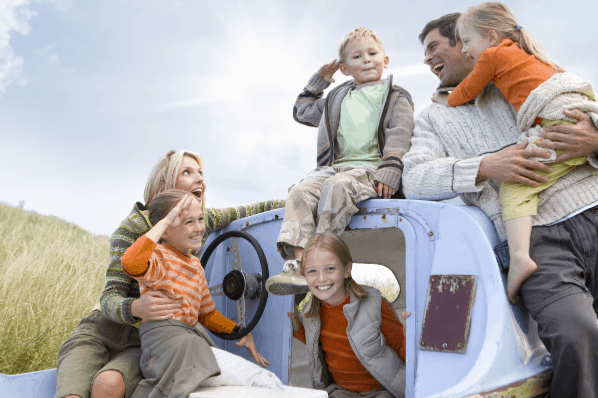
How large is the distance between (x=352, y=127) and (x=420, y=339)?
1334 mm

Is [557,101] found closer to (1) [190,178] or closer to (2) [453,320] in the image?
(2) [453,320]

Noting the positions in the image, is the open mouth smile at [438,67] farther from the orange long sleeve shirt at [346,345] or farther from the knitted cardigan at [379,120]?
the orange long sleeve shirt at [346,345]

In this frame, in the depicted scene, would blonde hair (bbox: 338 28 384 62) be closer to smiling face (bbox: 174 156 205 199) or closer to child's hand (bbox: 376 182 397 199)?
child's hand (bbox: 376 182 397 199)

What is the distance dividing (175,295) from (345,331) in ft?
2.57

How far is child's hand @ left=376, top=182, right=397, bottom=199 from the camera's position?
2346mm

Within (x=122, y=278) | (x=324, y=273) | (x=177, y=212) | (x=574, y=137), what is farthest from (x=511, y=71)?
(x=122, y=278)

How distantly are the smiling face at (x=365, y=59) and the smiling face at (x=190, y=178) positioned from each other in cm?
113

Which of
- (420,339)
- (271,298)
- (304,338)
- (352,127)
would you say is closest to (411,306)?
(420,339)

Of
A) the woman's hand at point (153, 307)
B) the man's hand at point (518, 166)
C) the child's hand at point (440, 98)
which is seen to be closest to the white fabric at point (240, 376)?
the woman's hand at point (153, 307)

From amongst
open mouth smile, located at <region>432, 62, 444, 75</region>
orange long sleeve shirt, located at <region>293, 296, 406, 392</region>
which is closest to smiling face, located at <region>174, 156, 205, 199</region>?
orange long sleeve shirt, located at <region>293, 296, 406, 392</region>

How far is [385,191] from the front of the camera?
235 centimetres

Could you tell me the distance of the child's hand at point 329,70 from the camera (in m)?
3.13

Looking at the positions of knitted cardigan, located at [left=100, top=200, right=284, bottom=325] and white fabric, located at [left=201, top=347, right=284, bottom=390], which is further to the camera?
knitted cardigan, located at [left=100, top=200, right=284, bottom=325]

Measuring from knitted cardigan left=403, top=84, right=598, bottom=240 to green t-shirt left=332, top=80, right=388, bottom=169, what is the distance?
0.27m
